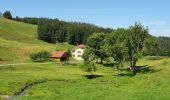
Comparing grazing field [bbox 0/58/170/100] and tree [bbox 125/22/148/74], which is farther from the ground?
tree [bbox 125/22/148/74]

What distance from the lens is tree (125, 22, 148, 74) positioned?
11844 cm

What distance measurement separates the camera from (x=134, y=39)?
4719 inches

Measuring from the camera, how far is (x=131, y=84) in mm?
87188

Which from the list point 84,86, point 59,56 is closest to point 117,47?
point 84,86

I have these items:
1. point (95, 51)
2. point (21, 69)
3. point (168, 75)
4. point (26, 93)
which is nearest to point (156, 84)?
point (168, 75)

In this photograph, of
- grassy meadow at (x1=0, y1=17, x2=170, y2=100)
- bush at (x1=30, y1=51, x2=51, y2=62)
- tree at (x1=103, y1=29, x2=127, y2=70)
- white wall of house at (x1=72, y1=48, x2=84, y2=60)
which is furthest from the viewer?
white wall of house at (x1=72, y1=48, x2=84, y2=60)

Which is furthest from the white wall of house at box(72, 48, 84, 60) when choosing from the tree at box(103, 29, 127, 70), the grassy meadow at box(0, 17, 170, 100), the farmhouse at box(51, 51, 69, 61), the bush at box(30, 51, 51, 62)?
the tree at box(103, 29, 127, 70)

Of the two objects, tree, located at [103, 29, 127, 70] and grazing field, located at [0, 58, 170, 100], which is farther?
tree, located at [103, 29, 127, 70]

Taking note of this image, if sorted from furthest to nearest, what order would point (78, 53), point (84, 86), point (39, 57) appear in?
1. point (78, 53)
2. point (39, 57)
3. point (84, 86)

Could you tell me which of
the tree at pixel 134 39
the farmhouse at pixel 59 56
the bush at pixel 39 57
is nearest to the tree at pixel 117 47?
the tree at pixel 134 39

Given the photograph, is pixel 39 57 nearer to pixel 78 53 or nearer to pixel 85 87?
pixel 78 53

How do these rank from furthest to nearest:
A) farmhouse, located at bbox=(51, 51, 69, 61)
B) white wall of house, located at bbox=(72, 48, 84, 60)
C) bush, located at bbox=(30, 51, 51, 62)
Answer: white wall of house, located at bbox=(72, 48, 84, 60)
farmhouse, located at bbox=(51, 51, 69, 61)
bush, located at bbox=(30, 51, 51, 62)

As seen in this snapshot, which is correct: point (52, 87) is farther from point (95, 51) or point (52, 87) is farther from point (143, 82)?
point (95, 51)

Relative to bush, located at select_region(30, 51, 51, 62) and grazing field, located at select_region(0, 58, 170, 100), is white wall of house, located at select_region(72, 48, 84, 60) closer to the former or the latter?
bush, located at select_region(30, 51, 51, 62)
